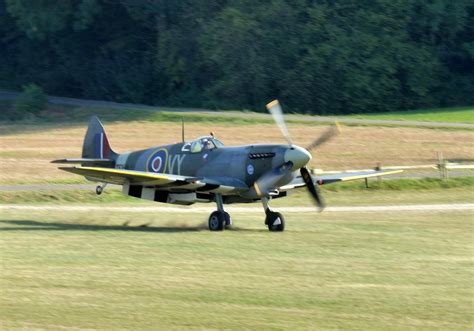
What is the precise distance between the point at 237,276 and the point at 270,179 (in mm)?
7494

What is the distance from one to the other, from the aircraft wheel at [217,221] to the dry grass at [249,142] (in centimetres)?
1254

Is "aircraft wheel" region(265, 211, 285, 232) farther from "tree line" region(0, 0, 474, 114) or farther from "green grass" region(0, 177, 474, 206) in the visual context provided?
"tree line" region(0, 0, 474, 114)

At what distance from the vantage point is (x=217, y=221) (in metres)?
23.9

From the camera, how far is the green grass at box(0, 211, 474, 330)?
42.9 feet

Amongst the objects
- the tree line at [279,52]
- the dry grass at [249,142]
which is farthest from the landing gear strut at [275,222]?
the tree line at [279,52]

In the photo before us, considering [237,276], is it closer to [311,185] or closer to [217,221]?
[217,221]

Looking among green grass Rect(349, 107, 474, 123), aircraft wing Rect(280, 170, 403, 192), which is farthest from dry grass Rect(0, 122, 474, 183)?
aircraft wing Rect(280, 170, 403, 192)

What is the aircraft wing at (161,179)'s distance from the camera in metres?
23.8

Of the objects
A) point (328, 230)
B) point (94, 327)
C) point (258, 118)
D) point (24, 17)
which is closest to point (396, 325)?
point (94, 327)

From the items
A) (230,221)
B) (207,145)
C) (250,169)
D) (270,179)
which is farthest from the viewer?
(207,145)

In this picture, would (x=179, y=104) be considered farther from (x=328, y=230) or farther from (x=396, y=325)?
(x=396, y=325)

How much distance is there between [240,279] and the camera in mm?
15977

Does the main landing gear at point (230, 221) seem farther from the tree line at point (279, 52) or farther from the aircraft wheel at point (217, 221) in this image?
the tree line at point (279, 52)

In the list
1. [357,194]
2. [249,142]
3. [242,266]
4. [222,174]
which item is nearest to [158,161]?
[222,174]
